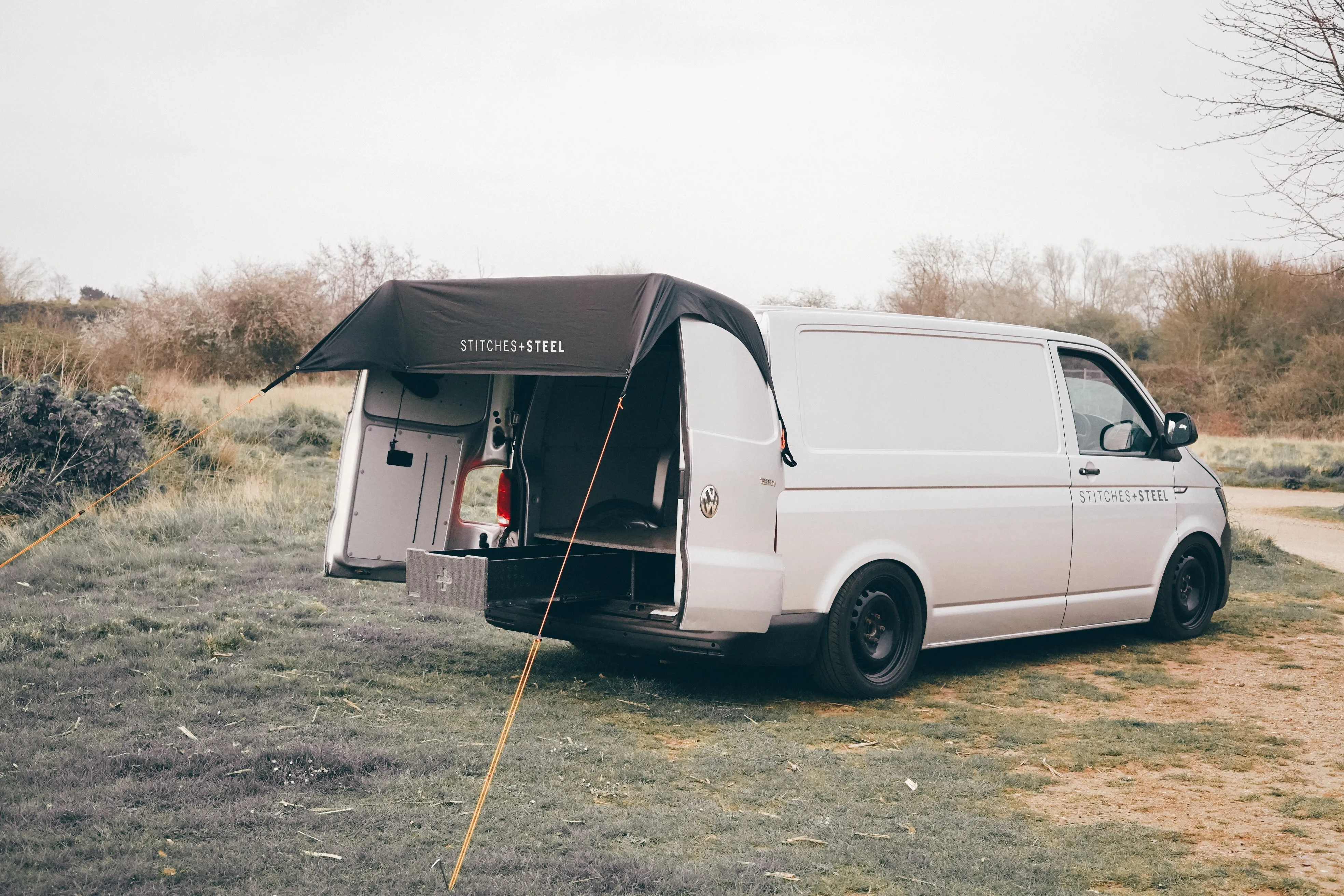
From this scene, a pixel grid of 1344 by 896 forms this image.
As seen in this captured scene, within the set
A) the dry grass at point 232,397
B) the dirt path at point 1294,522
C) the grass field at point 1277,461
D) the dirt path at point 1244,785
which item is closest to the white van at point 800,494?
the dirt path at point 1244,785

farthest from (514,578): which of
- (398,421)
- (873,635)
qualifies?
(873,635)

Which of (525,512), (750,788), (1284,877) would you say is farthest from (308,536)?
(1284,877)

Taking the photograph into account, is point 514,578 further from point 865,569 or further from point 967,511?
point 967,511

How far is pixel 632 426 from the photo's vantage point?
7.16 meters

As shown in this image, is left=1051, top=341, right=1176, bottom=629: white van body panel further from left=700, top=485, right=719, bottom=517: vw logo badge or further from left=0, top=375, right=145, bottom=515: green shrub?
left=0, top=375, right=145, bottom=515: green shrub

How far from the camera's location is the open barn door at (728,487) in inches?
217

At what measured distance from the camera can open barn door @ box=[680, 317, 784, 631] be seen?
552 centimetres

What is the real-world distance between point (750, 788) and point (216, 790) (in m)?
2.01

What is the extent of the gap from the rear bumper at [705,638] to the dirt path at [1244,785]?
1.40m

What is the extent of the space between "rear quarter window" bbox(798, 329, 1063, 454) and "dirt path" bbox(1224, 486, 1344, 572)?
6.74m

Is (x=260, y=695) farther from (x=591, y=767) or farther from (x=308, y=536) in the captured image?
(x=308, y=536)

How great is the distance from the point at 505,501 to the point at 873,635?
229cm

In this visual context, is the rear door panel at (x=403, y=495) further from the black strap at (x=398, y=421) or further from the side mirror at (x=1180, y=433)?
the side mirror at (x=1180, y=433)

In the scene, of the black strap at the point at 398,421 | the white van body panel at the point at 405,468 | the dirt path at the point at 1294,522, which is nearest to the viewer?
the white van body panel at the point at 405,468
